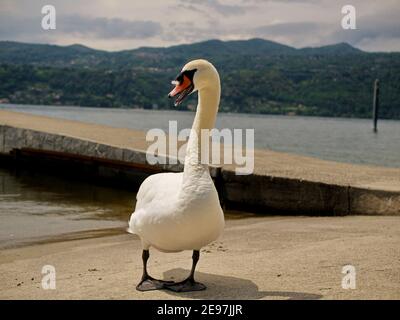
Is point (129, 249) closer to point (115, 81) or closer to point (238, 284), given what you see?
point (238, 284)

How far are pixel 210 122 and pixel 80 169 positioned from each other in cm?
1161

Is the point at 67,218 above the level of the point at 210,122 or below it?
below

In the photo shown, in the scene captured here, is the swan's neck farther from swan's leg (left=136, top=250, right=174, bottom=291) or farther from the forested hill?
the forested hill

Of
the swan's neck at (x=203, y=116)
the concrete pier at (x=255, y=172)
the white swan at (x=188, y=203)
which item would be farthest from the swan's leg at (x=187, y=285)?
the concrete pier at (x=255, y=172)

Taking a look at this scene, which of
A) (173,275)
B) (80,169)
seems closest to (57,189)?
(80,169)

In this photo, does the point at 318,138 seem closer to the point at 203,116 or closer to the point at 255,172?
the point at 255,172

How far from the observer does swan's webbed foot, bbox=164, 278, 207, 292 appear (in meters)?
5.29

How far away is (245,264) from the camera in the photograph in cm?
632

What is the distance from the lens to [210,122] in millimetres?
5430

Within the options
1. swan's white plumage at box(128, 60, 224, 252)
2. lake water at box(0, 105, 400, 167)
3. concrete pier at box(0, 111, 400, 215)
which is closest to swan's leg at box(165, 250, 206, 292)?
swan's white plumage at box(128, 60, 224, 252)

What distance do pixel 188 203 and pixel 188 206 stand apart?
0.03 m

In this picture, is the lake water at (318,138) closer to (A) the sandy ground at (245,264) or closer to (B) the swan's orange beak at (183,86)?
(A) the sandy ground at (245,264)

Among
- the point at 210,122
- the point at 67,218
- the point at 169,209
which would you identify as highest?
the point at 210,122
